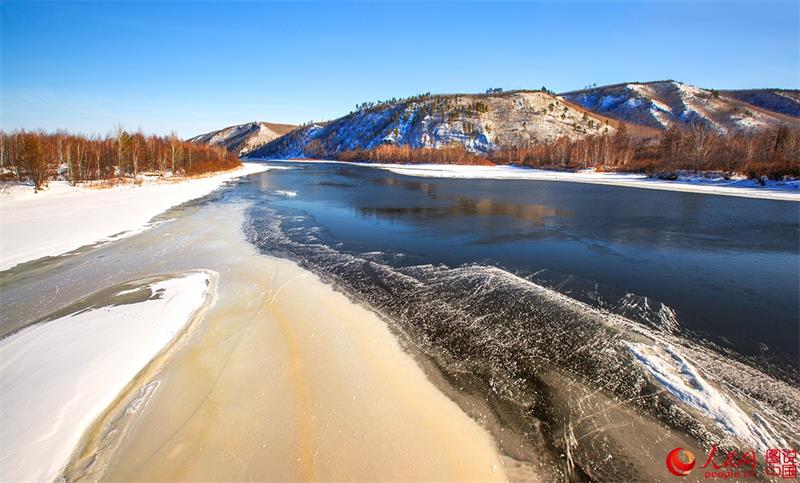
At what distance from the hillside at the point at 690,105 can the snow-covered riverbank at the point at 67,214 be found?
445 ft

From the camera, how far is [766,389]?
4.73 meters

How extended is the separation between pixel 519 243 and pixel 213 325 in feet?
33.1

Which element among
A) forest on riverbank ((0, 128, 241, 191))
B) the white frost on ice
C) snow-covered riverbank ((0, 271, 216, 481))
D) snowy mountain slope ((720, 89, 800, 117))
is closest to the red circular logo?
the white frost on ice

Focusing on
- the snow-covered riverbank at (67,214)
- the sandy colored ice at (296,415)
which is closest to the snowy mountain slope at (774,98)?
the sandy colored ice at (296,415)

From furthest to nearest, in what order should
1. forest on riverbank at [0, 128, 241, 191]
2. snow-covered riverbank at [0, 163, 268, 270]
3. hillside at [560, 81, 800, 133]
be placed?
hillside at [560, 81, 800, 133], forest on riverbank at [0, 128, 241, 191], snow-covered riverbank at [0, 163, 268, 270]

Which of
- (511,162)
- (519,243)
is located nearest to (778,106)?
(511,162)

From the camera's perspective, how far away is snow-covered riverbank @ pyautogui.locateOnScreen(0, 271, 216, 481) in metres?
3.57

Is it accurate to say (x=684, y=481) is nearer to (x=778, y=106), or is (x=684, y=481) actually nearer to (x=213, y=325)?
(x=213, y=325)

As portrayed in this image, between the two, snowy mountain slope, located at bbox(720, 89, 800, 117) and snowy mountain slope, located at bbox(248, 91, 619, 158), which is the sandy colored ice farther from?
snowy mountain slope, located at bbox(720, 89, 800, 117)

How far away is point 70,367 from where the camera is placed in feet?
15.8

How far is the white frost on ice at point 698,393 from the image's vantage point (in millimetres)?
3928

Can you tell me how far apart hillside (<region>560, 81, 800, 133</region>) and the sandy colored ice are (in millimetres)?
135167

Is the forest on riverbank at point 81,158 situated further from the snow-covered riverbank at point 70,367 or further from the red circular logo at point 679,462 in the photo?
the red circular logo at point 679,462

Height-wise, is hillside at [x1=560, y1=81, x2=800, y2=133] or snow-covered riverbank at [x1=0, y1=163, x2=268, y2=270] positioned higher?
hillside at [x1=560, y1=81, x2=800, y2=133]
